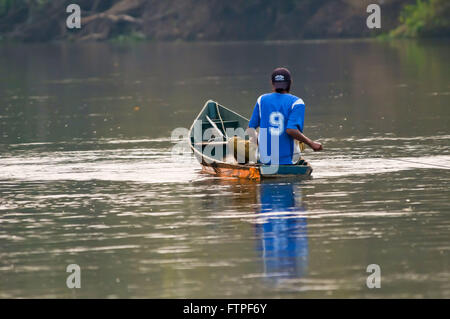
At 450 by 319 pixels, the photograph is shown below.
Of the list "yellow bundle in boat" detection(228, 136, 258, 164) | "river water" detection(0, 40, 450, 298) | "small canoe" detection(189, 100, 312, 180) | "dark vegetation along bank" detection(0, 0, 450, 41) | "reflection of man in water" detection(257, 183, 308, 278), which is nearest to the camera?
"river water" detection(0, 40, 450, 298)

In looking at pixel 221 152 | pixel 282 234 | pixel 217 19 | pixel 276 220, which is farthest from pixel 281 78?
pixel 217 19

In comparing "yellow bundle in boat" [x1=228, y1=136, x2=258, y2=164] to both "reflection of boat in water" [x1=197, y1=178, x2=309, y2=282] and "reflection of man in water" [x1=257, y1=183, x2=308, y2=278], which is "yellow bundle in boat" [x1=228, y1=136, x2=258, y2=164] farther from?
"reflection of man in water" [x1=257, y1=183, x2=308, y2=278]

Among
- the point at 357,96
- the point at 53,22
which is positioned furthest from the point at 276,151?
the point at 53,22

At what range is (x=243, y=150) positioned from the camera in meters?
18.9

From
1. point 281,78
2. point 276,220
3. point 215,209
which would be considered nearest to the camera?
point 276,220

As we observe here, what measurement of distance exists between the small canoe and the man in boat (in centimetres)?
21

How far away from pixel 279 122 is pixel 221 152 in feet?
7.81

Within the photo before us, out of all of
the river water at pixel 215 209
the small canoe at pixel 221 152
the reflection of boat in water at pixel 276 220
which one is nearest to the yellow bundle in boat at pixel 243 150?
the small canoe at pixel 221 152

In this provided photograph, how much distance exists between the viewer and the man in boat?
A: 17969mm

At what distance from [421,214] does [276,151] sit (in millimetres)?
3524

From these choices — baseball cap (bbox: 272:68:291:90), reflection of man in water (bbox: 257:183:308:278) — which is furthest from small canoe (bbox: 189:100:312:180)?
baseball cap (bbox: 272:68:291:90)

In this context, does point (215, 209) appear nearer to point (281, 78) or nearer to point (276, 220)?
point (276, 220)

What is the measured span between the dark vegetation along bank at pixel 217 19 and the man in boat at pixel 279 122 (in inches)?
2758

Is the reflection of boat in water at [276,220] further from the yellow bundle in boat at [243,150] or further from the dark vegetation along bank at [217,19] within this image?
the dark vegetation along bank at [217,19]
